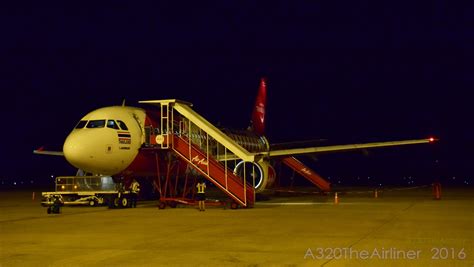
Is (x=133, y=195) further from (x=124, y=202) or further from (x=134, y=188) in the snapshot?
(x=124, y=202)

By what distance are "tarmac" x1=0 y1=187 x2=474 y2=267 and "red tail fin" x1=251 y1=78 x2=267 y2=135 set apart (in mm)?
21450

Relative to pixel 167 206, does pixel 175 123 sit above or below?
above

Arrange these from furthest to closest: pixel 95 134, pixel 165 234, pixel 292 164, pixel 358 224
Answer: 1. pixel 292 164
2. pixel 95 134
3. pixel 358 224
4. pixel 165 234

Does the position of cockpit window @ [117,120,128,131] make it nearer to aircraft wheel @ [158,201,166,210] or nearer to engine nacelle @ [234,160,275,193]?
aircraft wheel @ [158,201,166,210]

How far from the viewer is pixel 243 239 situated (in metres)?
12.5

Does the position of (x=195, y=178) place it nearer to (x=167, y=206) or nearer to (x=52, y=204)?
(x=167, y=206)

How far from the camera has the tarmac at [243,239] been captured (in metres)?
9.83

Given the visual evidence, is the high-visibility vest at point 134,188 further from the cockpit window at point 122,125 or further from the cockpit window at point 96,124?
the cockpit window at point 96,124

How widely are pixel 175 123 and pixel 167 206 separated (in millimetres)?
4305

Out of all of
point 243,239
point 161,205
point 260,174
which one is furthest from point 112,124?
point 243,239

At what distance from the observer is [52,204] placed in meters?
21.1

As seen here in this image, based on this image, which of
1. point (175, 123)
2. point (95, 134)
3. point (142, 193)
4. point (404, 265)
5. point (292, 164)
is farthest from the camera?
point (292, 164)

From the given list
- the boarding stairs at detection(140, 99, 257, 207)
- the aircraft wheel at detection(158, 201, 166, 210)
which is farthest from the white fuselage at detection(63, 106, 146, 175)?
the aircraft wheel at detection(158, 201, 166, 210)

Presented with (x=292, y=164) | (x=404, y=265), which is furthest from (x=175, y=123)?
(x=404, y=265)
